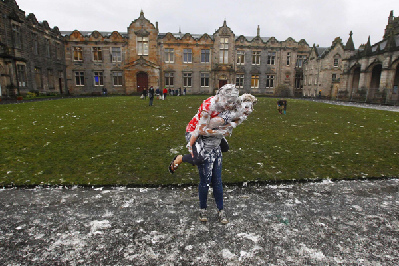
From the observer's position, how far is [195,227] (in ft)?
11.4

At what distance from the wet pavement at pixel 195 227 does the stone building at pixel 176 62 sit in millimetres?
37908

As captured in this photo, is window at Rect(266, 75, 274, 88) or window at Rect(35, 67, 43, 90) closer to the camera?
window at Rect(35, 67, 43, 90)

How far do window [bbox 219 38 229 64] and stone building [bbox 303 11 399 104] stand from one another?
18.2 meters

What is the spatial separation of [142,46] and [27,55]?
16.8 meters

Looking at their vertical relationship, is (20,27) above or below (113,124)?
above

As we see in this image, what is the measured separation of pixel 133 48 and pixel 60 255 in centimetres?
4194

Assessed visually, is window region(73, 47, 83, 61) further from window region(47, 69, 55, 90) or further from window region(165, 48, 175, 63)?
window region(165, 48, 175, 63)

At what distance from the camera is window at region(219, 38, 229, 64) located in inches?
1678

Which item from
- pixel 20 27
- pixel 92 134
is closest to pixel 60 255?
pixel 92 134

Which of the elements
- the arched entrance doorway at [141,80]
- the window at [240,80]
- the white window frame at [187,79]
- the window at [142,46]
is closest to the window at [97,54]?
the window at [142,46]

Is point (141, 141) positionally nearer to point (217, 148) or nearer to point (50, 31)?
point (217, 148)

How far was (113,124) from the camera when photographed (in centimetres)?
1121

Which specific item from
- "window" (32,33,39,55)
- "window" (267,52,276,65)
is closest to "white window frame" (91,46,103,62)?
"window" (32,33,39,55)

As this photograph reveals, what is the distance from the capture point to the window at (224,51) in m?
42.6
